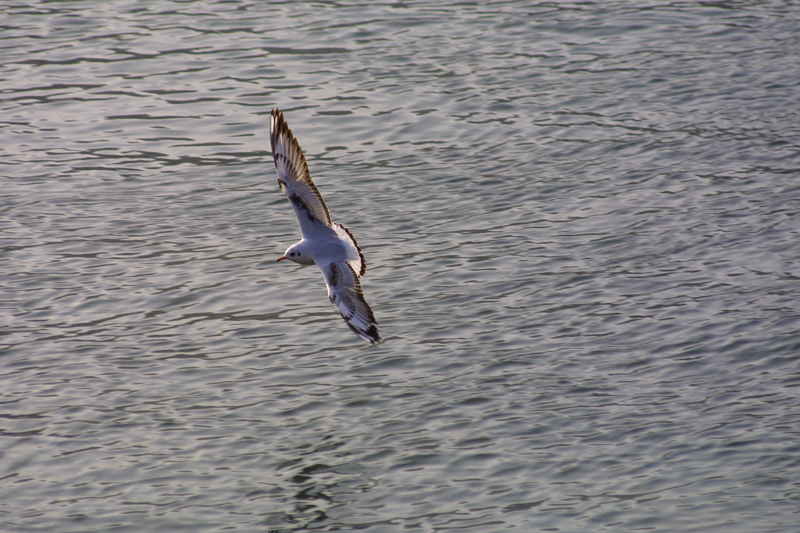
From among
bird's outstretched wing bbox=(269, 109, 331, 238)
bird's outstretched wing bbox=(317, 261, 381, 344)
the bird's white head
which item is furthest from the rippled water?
bird's outstretched wing bbox=(269, 109, 331, 238)

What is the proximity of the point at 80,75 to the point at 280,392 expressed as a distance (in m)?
10.8

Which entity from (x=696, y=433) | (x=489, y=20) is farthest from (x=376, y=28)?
(x=696, y=433)

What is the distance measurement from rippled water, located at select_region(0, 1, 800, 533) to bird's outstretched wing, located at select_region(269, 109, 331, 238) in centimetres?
132

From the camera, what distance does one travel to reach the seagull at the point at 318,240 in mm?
9758

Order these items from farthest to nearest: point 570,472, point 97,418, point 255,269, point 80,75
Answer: point 80,75
point 255,269
point 97,418
point 570,472

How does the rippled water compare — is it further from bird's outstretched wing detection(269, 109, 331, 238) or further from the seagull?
bird's outstretched wing detection(269, 109, 331, 238)

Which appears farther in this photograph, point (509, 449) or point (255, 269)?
point (255, 269)

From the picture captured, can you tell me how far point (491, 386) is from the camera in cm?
1005

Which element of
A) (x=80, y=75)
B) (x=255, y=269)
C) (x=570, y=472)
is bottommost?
(x=570, y=472)

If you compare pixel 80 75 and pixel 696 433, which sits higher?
pixel 80 75

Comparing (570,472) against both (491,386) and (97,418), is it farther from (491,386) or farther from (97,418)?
(97,418)

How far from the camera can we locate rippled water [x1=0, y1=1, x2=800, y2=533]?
878cm

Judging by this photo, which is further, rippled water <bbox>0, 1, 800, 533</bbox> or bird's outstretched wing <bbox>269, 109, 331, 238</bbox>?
bird's outstretched wing <bbox>269, 109, 331, 238</bbox>

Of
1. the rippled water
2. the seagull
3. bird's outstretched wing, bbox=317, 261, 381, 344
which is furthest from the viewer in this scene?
the seagull
